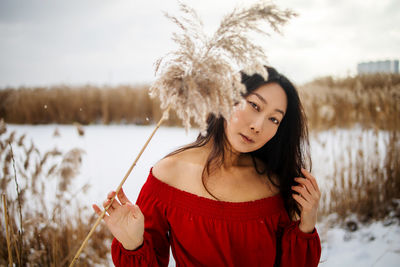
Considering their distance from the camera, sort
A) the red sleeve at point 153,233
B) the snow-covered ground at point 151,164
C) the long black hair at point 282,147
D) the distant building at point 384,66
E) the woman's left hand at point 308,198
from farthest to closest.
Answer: the distant building at point 384,66 < the snow-covered ground at point 151,164 < the long black hair at point 282,147 < the woman's left hand at point 308,198 < the red sleeve at point 153,233

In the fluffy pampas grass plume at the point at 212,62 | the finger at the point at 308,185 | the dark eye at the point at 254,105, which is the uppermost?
the fluffy pampas grass plume at the point at 212,62

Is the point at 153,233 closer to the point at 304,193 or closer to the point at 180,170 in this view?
the point at 180,170

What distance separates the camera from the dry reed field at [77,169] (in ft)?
6.19

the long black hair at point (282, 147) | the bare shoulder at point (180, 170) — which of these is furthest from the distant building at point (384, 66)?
the bare shoulder at point (180, 170)

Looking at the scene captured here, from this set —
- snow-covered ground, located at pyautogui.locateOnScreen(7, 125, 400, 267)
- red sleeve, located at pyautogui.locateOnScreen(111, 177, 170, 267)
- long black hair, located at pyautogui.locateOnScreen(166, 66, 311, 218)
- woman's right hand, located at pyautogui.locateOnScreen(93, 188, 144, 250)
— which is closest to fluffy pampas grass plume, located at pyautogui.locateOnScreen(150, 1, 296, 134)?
woman's right hand, located at pyautogui.locateOnScreen(93, 188, 144, 250)

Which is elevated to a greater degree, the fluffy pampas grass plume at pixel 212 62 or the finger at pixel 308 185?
the fluffy pampas grass plume at pixel 212 62

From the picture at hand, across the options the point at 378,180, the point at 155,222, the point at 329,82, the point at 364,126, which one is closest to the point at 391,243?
the point at 378,180

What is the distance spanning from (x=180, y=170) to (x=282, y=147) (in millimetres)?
664

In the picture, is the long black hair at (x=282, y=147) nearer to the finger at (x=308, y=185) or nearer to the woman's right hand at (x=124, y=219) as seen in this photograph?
the finger at (x=308, y=185)

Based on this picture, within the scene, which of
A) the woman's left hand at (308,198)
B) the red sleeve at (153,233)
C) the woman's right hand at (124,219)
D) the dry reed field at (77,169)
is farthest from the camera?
the dry reed field at (77,169)

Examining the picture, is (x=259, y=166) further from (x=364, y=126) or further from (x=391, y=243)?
(x=364, y=126)

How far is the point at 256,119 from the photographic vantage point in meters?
1.25

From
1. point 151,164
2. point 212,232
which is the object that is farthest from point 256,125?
point 151,164

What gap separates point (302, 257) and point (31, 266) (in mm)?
1771
